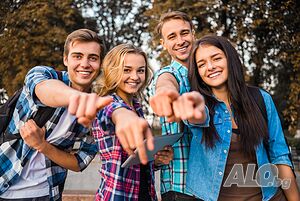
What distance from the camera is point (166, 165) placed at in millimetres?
2252

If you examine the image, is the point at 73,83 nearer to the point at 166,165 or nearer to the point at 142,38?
the point at 166,165

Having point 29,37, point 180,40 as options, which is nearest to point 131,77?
point 180,40

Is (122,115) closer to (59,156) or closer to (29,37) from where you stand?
(59,156)

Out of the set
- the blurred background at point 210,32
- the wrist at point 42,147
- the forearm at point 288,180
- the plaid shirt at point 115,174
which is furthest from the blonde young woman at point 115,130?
the blurred background at point 210,32

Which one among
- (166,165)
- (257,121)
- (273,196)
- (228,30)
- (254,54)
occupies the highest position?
(228,30)

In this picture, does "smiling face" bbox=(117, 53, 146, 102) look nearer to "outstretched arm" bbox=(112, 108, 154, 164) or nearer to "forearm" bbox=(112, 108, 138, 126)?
"forearm" bbox=(112, 108, 138, 126)

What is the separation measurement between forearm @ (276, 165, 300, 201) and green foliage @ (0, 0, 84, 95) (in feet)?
41.6

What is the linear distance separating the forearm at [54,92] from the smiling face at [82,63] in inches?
21.3

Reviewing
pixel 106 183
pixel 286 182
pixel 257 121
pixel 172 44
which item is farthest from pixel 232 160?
pixel 172 44

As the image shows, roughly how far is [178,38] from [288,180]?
1208mm

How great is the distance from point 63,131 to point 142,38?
56.0 ft

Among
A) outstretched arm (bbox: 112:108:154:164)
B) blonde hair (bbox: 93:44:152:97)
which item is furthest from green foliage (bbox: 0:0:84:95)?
outstretched arm (bbox: 112:108:154:164)

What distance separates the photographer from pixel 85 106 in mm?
1210

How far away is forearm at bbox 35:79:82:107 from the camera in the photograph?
5.07 ft
